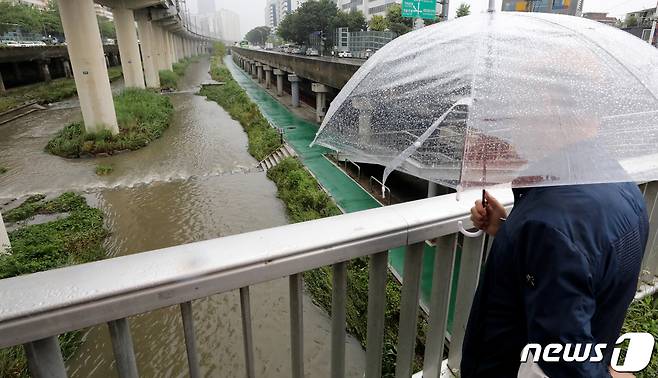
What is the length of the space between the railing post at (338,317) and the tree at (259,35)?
111274 mm

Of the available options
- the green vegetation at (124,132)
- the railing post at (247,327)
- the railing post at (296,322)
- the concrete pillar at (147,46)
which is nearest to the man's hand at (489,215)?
the railing post at (296,322)

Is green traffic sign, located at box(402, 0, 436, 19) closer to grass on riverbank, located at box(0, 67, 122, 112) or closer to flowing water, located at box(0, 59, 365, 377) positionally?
flowing water, located at box(0, 59, 365, 377)

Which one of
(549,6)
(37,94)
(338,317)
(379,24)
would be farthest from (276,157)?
(379,24)

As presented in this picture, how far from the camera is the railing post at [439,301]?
140cm

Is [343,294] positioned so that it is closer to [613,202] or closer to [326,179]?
[613,202]

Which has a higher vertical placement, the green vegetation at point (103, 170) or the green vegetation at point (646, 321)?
the green vegetation at point (646, 321)

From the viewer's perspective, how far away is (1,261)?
6.27 m

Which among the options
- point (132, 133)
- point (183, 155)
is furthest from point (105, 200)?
point (132, 133)

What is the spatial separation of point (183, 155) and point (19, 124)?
36.0ft

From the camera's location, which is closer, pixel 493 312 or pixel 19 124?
pixel 493 312

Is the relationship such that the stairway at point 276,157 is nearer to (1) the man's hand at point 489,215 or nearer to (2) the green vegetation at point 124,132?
(2) the green vegetation at point 124,132

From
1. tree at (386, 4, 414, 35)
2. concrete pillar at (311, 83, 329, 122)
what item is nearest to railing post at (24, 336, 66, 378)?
concrete pillar at (311, 83, 329, 122)

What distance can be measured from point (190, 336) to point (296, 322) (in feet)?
0.97

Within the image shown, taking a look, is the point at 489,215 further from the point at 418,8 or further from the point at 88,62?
the point at 88,62
